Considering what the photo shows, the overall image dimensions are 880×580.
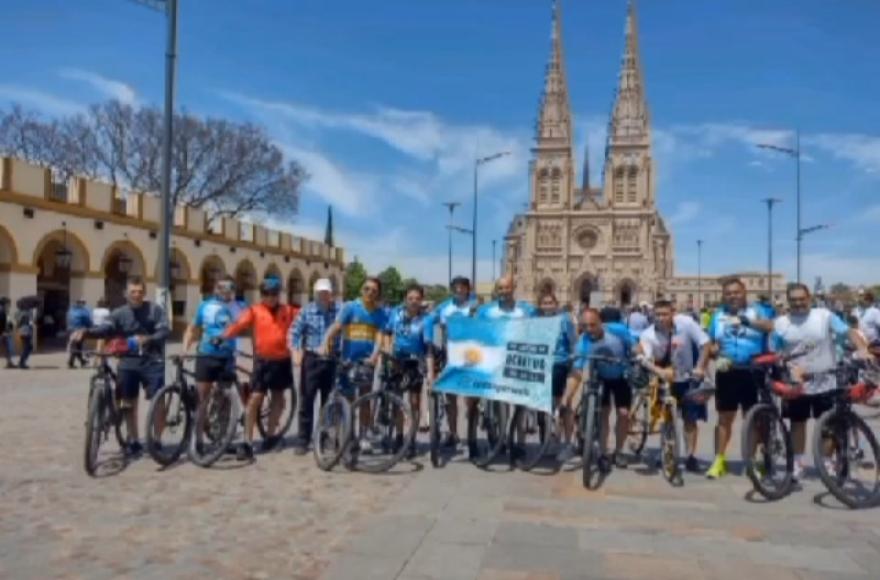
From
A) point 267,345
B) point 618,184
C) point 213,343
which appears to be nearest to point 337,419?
point 267,345

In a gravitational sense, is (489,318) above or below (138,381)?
above

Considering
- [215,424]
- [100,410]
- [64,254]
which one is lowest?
[215,424]

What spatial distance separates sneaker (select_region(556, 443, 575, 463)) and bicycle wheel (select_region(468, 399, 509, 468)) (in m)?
0.65

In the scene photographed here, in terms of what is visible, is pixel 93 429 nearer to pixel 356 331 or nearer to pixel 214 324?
pixel 214 324

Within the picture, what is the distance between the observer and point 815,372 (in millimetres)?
6750

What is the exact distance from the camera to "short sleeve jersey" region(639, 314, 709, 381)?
7.50 metres

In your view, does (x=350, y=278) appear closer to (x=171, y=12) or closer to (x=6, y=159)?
(x=6, y=159)

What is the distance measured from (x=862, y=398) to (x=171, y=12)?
10.2m

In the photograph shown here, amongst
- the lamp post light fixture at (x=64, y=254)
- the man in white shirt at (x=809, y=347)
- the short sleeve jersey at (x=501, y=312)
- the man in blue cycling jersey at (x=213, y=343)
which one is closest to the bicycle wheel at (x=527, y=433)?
the short sleeve jersey at (x=501, y=312)

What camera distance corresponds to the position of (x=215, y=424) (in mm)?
7742

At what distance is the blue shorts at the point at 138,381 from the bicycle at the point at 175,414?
26 cm

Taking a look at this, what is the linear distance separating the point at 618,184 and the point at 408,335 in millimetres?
109679

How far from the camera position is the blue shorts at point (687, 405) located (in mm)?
7512

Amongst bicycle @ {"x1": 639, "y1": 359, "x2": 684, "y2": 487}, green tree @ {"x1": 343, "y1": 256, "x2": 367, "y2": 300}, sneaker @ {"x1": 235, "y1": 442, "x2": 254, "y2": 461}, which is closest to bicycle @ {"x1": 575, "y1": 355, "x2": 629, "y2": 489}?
bicycle @ {"x1": 639, "y1": 359, "x2": 684, "y2": 487}
